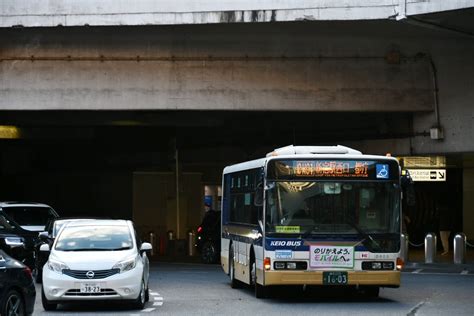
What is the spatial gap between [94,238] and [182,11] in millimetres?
10233

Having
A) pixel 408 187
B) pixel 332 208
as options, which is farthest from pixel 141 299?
pixel 408 187

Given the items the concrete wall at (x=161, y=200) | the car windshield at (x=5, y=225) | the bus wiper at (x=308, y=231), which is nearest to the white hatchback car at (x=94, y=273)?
the bus wiper at (x=308, y=231)

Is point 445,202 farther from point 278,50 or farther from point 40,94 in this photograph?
point 40,94

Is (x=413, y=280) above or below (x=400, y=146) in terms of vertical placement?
below

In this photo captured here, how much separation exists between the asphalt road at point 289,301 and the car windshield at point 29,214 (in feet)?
12.9

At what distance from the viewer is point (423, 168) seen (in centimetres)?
3897

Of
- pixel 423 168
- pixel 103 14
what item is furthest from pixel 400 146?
pixel 103 14

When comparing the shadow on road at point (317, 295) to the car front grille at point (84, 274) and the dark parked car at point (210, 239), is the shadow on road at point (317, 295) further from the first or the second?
the dark parked car at point (210, 239)

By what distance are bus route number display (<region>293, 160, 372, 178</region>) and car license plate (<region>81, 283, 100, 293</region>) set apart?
4442mm

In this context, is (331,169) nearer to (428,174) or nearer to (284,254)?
(284,254)

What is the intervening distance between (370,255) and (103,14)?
38.7ft

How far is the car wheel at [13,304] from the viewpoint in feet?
45.9

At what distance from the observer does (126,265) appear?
18.5 m

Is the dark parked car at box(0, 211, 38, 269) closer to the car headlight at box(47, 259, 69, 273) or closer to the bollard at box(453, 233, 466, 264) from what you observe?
the car headlight at box(47, 259, 69, 273)
